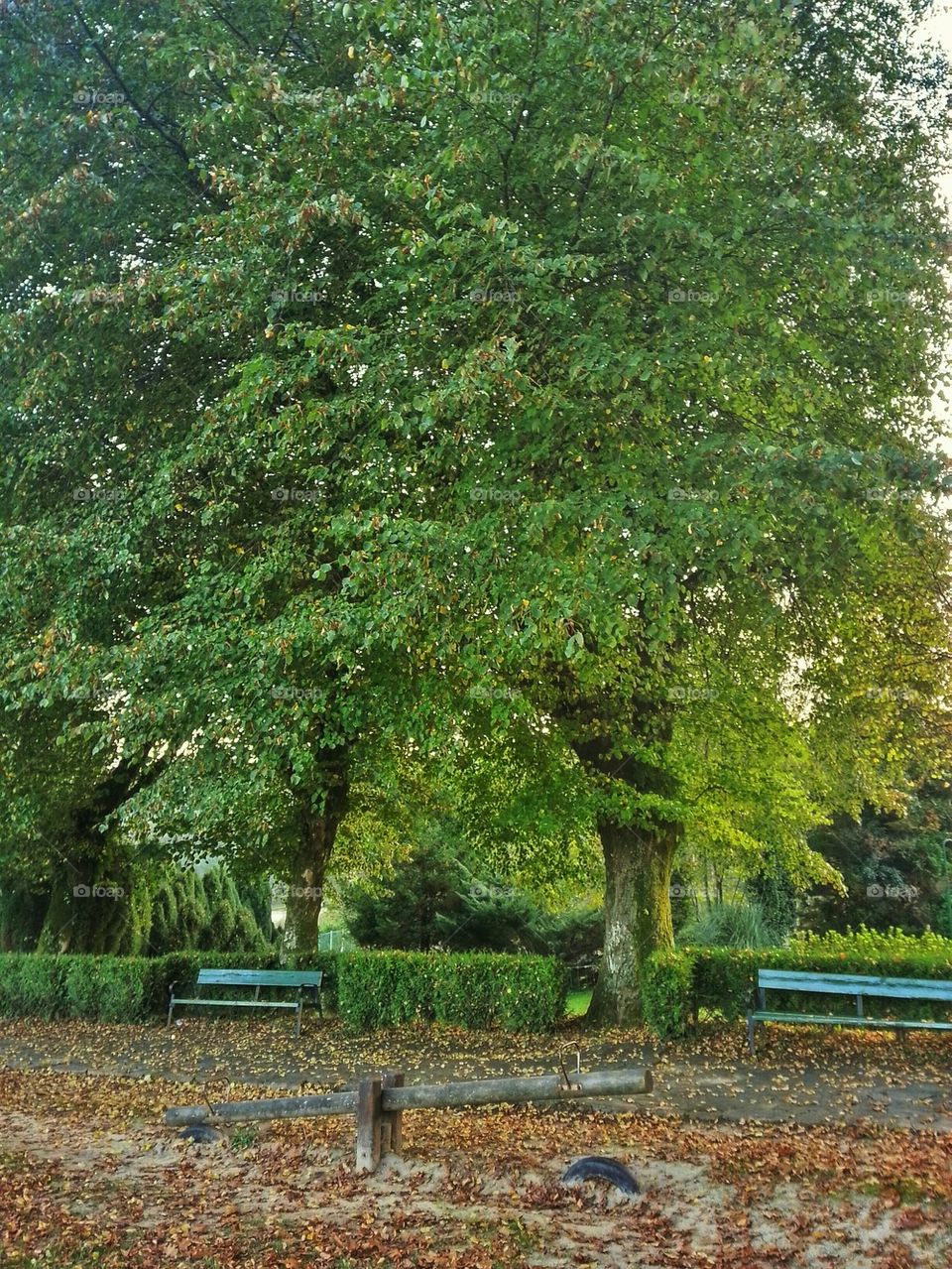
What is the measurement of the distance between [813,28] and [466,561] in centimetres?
797

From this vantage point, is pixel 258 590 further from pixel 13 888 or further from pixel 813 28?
pixel 13 888

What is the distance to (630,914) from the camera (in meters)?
13.9

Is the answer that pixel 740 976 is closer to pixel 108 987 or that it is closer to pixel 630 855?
pixel 630 855

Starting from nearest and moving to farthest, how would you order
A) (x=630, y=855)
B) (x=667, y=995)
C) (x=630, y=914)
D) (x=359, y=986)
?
(x=667, y=995) < (x=630, y=914) < (x=630, y=855) < (x=359, y=986)

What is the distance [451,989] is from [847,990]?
5.27 m

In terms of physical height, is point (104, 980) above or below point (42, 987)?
above

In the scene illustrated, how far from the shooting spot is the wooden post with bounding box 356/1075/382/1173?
297 inches

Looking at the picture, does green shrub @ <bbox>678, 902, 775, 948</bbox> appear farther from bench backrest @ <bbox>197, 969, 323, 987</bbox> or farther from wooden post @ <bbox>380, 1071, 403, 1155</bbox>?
wooden post @ <bbox>380, 1071, 403, 1155</bbox>

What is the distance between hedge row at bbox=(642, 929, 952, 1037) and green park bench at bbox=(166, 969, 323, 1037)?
514cm

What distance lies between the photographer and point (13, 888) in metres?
21.6

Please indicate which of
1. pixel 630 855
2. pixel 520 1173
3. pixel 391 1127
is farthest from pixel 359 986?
pixel 520 1173

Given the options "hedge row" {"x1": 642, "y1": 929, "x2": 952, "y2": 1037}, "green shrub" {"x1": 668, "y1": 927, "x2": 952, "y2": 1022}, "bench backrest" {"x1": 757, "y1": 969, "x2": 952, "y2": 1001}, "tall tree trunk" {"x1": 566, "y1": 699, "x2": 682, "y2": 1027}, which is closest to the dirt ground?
"hedge row" {"x1": 642, "y1": 929, "x2": 952, "y2": 1037}

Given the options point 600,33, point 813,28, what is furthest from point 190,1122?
point 813,28

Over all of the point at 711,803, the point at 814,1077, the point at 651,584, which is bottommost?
the point at 814,1077
